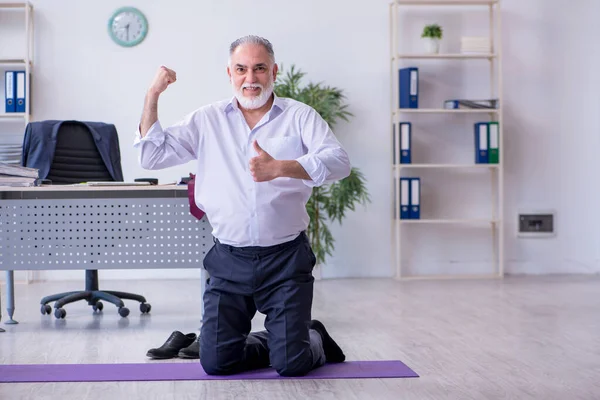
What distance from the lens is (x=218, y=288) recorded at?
3033 mm

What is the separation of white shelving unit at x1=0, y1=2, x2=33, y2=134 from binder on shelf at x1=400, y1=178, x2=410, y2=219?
2.89 m

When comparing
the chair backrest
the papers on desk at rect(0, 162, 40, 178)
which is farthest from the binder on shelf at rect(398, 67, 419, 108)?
the papers on desk at rect(0, 162, 40, 178)

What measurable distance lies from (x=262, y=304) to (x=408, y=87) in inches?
150

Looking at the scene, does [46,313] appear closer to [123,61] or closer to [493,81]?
[123,61]

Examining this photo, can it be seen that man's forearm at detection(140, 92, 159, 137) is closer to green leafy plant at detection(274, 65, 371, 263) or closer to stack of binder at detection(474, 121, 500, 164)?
green leafy plant at detection(274, 65, 371, 263)

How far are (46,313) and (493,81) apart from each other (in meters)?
4.05

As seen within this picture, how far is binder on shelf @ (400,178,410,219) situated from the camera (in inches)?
255

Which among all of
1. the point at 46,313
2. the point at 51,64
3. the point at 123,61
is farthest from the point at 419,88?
the point at 46,313

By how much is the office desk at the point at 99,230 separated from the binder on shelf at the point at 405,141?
2.75 meters

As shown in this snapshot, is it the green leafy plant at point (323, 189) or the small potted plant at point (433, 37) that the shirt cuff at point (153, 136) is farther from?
the small potted plant at point (433, 37)

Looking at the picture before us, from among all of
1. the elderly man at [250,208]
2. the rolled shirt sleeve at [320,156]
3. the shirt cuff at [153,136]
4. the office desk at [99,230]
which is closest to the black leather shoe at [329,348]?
the elderly man at [250,208]

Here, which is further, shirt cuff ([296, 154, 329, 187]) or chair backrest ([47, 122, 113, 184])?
chair backrest ([47, 122, 113, 184])

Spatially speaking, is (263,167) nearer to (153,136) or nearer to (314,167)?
(314,167)

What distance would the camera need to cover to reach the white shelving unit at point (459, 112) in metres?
6.50
